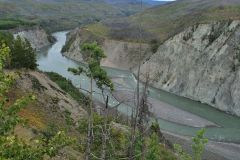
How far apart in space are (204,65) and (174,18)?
39.9 m

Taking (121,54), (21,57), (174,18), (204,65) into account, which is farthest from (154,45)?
(21,57)

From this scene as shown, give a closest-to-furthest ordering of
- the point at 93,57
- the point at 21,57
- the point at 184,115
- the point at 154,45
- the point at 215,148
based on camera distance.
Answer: the point at 93,57
the point at 21,57
the point at 215,148
the point at 184,115
the point at 154,45

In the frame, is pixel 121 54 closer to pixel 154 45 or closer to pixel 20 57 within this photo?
pixel 154 45

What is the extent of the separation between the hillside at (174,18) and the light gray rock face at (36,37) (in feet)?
66.6

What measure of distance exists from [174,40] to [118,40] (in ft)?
82.0

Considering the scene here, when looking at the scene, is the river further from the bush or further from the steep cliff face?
the steep cliff face

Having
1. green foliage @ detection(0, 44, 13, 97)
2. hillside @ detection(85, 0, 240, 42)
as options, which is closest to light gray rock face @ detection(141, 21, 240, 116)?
hillside @ detection(85, 0, 240, 42)

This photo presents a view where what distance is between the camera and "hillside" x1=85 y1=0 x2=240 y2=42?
88.9m

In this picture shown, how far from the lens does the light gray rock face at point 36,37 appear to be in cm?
13762

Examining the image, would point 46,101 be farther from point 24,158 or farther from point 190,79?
point 190,79

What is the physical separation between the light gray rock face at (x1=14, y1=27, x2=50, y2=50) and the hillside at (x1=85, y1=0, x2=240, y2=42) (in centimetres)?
2029

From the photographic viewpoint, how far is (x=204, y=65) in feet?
253

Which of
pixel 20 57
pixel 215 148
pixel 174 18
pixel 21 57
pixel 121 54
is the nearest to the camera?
pixel 20 57

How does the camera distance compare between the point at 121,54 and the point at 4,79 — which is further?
the point at 121,54
